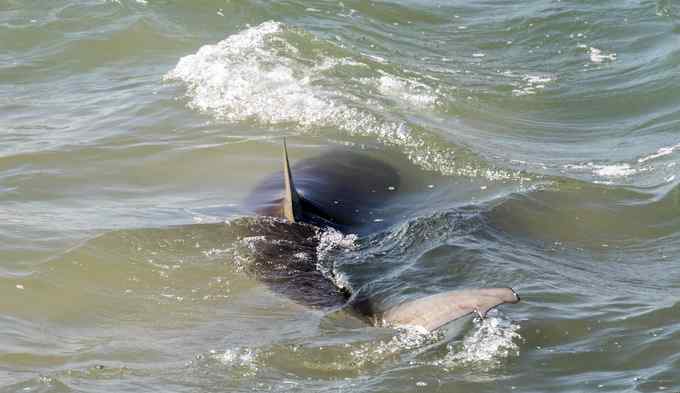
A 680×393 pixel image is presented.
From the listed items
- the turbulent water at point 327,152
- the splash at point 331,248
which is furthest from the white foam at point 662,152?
the splash at point 331,248

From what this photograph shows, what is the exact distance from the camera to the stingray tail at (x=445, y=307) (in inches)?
215

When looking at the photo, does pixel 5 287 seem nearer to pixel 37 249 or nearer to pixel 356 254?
pixel 37 249

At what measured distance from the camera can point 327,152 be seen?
927 centimetres

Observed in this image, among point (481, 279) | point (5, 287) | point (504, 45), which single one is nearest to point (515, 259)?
point (481, 279)

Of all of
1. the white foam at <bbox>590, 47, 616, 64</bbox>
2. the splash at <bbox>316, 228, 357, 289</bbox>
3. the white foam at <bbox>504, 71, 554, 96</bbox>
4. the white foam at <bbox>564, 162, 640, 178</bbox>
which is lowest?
the splash at <bbox>316, 228, 357, 289</bbox>

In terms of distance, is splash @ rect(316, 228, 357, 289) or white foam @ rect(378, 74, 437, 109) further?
white foam @ rect(378, 74, 437, 109)

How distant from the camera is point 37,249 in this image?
7188mm

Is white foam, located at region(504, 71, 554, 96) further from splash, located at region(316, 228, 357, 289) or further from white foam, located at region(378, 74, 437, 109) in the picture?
splash, located at region(316, 228, 357, 289)

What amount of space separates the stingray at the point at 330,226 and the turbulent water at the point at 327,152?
128mm

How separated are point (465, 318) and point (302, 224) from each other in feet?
6.48

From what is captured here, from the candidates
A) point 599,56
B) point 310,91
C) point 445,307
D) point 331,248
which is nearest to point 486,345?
point 445,307

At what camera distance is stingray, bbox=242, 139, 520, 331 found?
18.5ft

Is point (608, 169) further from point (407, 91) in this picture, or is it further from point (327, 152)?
point (407, 91)

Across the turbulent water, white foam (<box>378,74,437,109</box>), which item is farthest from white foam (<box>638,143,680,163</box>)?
white foam (<box>378,74,437,109</box>)
